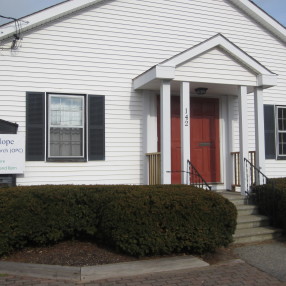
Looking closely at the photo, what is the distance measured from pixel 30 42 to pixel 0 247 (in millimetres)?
4459

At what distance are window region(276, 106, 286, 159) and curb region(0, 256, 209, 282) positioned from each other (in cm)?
543

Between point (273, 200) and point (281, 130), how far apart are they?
319 cm

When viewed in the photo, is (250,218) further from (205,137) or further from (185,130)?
(205,137)

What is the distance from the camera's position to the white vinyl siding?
314 inches

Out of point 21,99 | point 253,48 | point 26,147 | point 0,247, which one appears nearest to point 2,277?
point 0,247

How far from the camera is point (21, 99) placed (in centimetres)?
791

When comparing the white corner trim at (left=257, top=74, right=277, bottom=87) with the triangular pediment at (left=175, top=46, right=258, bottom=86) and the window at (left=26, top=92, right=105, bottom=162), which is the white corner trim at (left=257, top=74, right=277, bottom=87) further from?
the window at (left=26, top=92, right=105, bottom=162)

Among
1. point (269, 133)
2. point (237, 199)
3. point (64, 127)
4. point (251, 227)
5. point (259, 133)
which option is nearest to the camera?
point (251, 227)

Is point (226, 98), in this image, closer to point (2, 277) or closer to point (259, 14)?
point (259, 14)

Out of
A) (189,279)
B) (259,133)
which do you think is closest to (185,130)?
(259,133)

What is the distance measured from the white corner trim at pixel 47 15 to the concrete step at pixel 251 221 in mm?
5763

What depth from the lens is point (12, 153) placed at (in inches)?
294

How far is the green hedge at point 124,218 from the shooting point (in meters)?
5.84

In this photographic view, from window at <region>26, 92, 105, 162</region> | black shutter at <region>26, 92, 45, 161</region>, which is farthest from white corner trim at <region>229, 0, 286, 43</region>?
black shutter at <region>26, 92, 45, 161</region>
